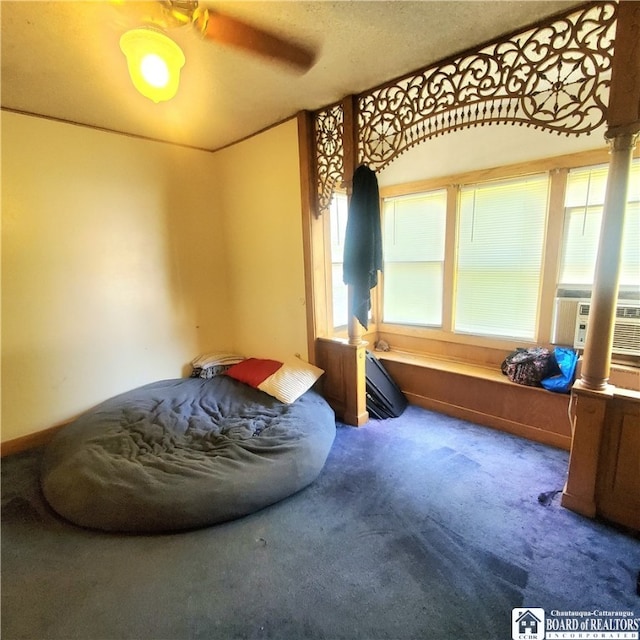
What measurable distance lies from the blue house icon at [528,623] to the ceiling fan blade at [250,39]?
2702 mm

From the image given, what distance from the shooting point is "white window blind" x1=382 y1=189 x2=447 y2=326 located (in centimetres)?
339

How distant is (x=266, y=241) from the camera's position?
10.4ft

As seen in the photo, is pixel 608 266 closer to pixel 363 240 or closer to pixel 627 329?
pixel 627 329

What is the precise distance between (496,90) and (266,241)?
81.1 inches

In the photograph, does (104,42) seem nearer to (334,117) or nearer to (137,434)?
(334,117)

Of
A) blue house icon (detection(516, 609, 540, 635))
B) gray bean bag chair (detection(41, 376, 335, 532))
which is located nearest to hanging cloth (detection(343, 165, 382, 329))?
gray bean bag chair (detection(41, 376, 335, 532))

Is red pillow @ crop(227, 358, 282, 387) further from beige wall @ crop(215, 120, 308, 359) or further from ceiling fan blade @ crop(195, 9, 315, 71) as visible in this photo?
ceiling fan blade @ crop(195, 9, 315, 71)

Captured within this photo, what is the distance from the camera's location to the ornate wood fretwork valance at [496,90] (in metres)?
1.60

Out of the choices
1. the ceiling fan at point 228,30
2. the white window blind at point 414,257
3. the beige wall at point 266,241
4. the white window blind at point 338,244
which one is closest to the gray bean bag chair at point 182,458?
the beige wall at point 266,241

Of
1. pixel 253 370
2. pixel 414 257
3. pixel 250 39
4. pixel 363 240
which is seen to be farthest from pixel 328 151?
pixel 253 370

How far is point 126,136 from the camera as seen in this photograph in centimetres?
285

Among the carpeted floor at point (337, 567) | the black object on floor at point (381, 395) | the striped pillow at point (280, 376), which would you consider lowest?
the carpeted floor at point (337, 567)

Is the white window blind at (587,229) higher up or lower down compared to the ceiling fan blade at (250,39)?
lower down

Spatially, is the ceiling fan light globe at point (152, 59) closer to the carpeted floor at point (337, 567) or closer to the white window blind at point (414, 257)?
the carpeted floor at point (337, 567)
